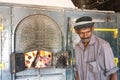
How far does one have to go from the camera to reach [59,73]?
12.0 ft

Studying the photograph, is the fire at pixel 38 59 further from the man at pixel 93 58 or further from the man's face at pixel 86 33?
the man's face at pixel 86 33

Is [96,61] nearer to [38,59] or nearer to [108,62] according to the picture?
[108,62]

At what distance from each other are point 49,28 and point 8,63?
0.79 m

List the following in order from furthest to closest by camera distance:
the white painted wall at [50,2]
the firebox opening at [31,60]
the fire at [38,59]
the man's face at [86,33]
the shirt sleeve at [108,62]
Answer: the white painted wall at [50,2], the fire at [38,59], the firebox opening at [31,60], the man's face at [86,33], the shirt sleeve at [108,62]

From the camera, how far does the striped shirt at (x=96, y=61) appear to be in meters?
2.74

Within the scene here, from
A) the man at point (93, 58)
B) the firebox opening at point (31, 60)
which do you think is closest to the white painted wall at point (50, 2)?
the firebox opening at point (31, 60)

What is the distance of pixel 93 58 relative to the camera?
285 cm

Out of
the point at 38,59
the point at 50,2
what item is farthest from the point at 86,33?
the point at 50,2

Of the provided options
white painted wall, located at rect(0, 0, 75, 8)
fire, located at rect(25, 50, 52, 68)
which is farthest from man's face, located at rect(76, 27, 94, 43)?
white painted wall, located at rect(0, 0, 75, 8)

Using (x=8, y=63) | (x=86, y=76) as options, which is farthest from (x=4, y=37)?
(x=86, y=76)

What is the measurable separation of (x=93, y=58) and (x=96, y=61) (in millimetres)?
67

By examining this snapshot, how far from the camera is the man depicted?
2738mm

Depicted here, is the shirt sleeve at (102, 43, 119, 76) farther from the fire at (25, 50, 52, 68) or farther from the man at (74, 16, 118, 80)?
the fire at (25, 50, 52, 68)

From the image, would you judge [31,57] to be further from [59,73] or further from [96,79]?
[96,79]
